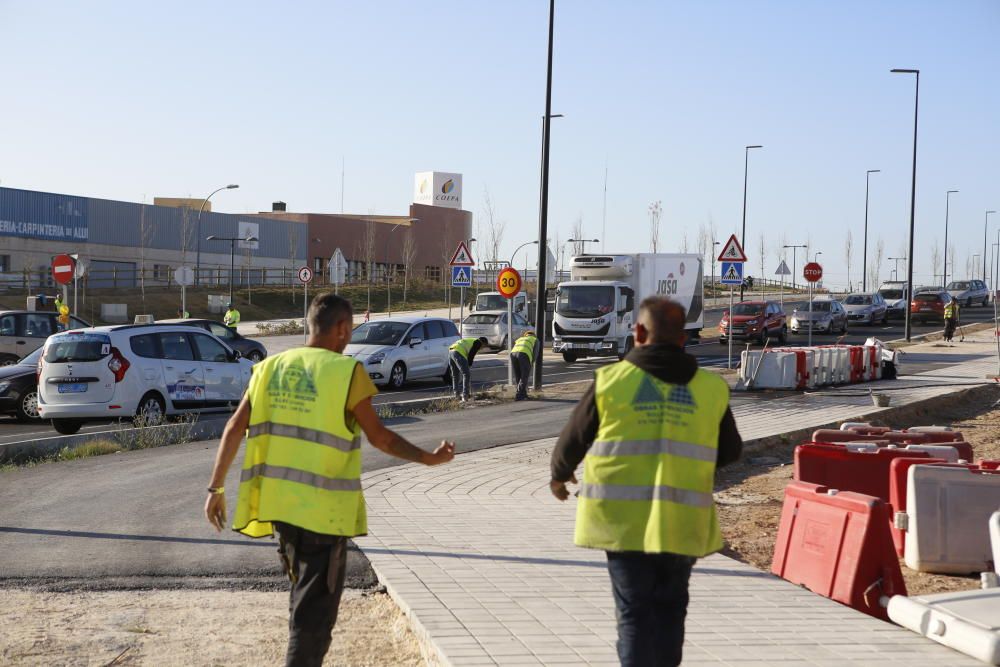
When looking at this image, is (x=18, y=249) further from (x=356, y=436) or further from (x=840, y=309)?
(x=356, y=436)

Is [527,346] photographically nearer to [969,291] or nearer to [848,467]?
[848,467]

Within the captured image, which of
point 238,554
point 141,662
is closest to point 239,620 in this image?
point 141,662

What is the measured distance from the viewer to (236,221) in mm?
80688

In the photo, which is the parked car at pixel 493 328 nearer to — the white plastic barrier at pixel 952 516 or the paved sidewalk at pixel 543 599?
the paved sidewalk at pixel 543 599

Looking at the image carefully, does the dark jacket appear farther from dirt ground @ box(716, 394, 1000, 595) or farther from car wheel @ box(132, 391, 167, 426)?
car wheel @ box(132, 391, 167, 426)

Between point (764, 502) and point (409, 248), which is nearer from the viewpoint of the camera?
point (764, 502)

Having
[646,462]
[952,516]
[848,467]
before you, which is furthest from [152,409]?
[646,462]

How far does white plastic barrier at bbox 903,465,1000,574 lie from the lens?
855 centimetres

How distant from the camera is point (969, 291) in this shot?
75500mm

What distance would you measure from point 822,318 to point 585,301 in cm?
2164

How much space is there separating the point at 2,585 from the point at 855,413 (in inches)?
569

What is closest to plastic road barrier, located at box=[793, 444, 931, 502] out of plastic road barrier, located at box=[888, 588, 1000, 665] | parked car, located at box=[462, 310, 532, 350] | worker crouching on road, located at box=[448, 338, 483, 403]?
plastic road barrier, located at box=[888, 588, 1000, 665]

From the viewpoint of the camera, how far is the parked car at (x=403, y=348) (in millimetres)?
25391

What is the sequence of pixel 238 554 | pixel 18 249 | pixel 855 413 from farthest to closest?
pixel 18 249 < pixel 855 413 < pixel 238 554
